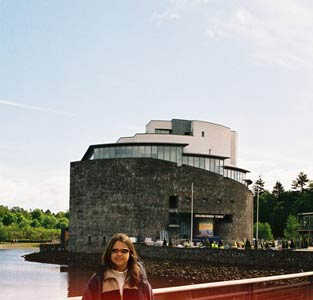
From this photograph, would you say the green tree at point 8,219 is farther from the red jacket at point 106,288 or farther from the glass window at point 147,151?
the red jacket at point 106,288

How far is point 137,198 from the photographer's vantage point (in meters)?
68.6

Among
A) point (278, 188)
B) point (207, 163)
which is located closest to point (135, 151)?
point (207, 163)

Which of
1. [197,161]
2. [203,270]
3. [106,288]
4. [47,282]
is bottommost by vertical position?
[47,282]

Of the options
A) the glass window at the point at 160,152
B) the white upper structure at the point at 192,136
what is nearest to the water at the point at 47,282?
the glass window at the point at 160,152

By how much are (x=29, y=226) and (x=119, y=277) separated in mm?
165200

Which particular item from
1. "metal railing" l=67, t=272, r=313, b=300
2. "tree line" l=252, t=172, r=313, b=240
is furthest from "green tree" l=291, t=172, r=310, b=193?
"metal railing" l=67, t=272, r=313, b=300

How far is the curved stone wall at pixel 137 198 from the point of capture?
225 feet

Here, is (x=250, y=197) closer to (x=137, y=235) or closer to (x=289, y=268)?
(x=137, y=235)

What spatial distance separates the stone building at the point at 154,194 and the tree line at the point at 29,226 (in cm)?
7567

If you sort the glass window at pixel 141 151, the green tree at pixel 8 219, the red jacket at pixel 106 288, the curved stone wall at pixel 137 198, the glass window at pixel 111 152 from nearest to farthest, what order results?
the red jacket at pixel 106 288, the curved stone wall at pixel 137 198, the glass window at pixel 141 151, the glass window at pixel 111 152, the green tree at pixel 8 219

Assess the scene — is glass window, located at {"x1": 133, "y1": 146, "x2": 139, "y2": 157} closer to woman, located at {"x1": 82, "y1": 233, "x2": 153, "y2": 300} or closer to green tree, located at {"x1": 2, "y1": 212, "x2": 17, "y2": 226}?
woman, located at {"x1": 82, "y1": 233, "x2": 153, "y2": 300}

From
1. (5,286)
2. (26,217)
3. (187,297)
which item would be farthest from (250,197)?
(26,217)

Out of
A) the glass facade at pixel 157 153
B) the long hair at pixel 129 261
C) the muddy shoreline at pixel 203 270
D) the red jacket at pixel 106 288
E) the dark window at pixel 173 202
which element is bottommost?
the muddy shoreline at pixel 203 270

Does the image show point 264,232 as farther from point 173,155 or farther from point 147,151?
point 147,151
